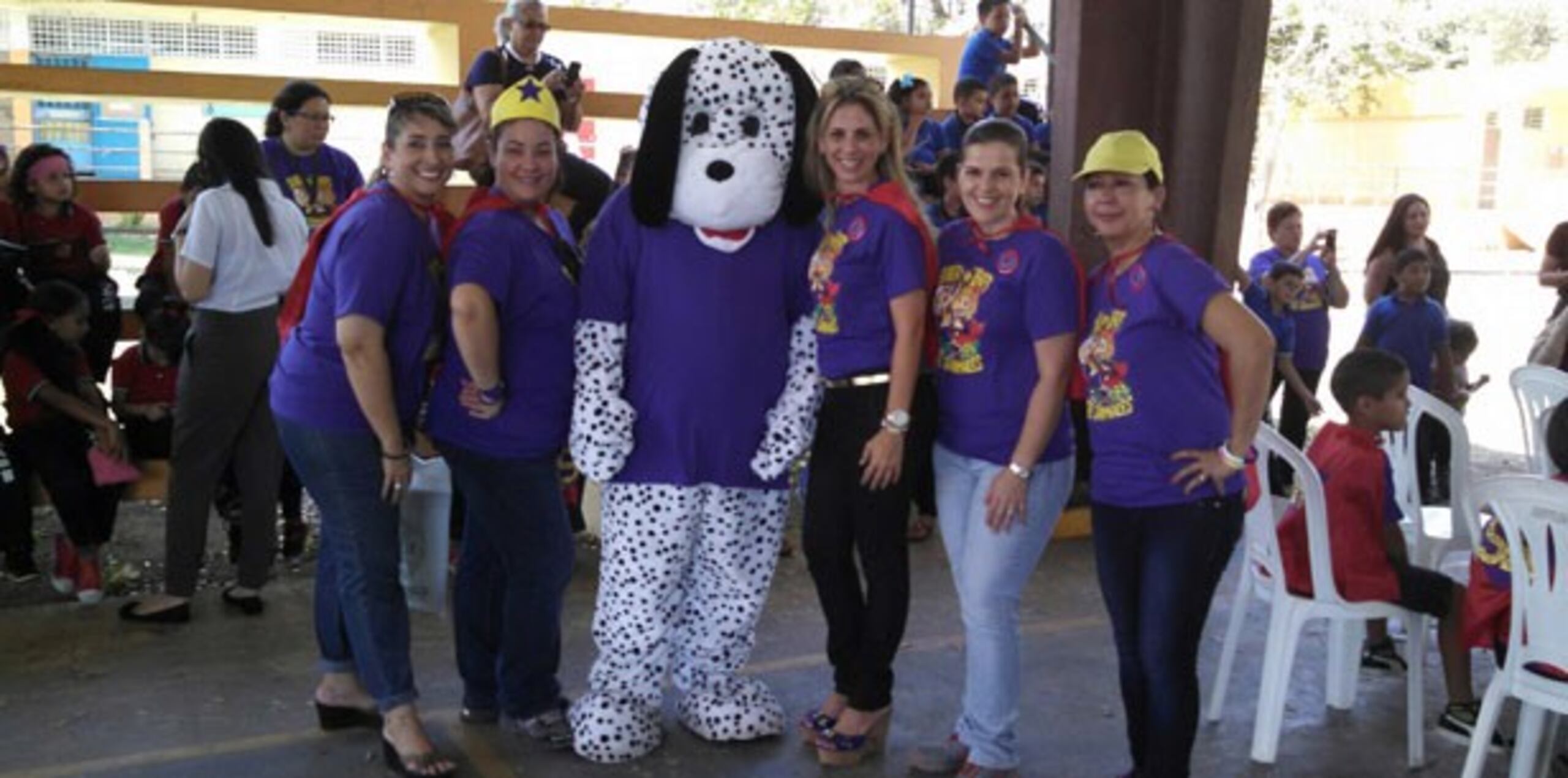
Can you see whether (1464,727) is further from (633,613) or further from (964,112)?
(964,112)

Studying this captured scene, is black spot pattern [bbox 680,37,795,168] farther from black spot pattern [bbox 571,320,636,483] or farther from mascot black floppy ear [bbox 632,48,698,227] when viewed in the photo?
black spot pattern [bbox 571,320,636,483]

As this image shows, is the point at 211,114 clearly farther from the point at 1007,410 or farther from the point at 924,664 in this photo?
the point at 1007,410

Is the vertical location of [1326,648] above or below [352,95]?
below

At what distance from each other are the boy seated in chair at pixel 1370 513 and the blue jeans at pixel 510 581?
6.33ft

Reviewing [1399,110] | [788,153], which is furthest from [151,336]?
[1399,110]

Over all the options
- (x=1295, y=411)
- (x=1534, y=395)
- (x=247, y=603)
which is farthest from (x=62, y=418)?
(x=1295, y=411)

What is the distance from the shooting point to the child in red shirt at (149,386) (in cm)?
523

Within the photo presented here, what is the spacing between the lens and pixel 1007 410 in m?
3.23

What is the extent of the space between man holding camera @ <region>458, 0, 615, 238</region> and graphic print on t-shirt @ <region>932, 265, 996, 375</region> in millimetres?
2358

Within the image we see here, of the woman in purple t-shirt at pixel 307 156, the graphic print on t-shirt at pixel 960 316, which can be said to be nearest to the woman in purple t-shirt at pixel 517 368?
the graphic print on t-shirt at pixel 960 316

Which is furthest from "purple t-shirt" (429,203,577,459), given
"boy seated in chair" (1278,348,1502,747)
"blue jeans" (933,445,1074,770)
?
"boy seated in chair" (1278,348,1502,747)

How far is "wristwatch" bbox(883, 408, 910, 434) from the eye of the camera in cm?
328

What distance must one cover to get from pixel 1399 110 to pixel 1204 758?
27.6m

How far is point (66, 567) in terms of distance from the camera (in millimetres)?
4949
